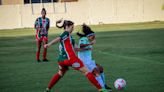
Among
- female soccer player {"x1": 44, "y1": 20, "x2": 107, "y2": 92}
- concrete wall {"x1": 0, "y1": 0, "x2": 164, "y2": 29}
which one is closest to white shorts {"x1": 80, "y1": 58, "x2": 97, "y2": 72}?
female soccer player {"x1": 44, "y1": 20, "x2": 107, "y2": 92}

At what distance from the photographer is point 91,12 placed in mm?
52750

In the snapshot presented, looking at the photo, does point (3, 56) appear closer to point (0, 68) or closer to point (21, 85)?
point (0, 68)

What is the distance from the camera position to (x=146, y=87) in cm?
1348

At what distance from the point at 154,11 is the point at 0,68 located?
35.6 meters

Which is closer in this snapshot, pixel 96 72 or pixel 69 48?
pixel 69 48

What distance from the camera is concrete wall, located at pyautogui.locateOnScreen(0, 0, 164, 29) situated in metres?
51.7

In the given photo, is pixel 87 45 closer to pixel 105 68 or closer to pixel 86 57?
pixel 86 57

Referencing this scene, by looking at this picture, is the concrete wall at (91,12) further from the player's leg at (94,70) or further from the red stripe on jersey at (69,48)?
the red stripe on jersey at (69,48)

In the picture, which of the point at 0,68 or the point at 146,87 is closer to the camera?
the point at 146,87

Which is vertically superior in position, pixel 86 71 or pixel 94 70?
pixel 86 71

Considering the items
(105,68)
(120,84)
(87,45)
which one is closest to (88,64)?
(87,45)

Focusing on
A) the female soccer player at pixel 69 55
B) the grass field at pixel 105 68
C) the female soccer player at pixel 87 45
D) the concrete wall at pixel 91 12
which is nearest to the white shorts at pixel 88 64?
the female soccer player at pixel 87 45

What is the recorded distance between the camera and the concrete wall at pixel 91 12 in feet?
169

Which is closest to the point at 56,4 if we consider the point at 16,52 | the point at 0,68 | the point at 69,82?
the point at 16,52
